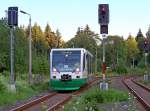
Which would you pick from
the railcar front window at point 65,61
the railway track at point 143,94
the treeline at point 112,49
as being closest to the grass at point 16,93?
the railcar front window at point 65,61

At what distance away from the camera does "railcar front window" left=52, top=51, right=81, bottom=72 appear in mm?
37250

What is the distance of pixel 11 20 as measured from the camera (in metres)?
31.5

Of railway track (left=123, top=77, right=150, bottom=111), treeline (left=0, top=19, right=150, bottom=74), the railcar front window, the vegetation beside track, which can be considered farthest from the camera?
treeline (left=0, top=19, right=150, bottom=74)

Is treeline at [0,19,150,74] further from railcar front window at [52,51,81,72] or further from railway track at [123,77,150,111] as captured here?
railcar front window at [52,51,81,72]

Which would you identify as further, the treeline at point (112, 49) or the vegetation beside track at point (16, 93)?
the treeline at point (112, 49)

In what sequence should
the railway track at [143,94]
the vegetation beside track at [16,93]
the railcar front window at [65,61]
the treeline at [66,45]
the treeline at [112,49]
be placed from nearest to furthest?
the railway track at [143,94], the vegetation beside track at [16,93], the railcar front window at [65,61], the treeline at [66,45], the treeline at [112,49]

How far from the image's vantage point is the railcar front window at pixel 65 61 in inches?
1467

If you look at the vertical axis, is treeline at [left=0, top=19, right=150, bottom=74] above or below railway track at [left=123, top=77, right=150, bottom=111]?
above

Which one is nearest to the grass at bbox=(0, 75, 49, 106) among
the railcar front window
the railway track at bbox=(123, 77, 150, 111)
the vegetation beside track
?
the vegetation beside track

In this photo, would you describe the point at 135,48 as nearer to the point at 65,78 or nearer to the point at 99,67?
the point at 99,67

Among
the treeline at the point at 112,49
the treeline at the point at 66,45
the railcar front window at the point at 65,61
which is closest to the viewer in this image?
the railcar front window at the point at 65,61

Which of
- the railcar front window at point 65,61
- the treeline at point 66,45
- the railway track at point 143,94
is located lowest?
the railway track at point 143,94

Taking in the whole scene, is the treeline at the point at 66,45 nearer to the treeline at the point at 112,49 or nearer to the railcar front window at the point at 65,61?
the treeline at the point at 112,49

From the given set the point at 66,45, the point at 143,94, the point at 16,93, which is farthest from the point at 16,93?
the point at 66,45
